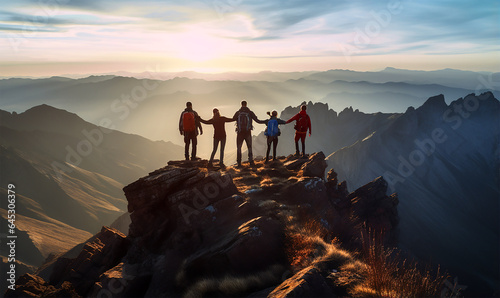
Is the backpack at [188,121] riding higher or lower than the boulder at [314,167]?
higher

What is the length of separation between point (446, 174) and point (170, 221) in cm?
17152

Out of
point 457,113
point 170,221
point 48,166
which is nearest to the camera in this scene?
point 170,221

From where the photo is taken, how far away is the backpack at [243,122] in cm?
1995

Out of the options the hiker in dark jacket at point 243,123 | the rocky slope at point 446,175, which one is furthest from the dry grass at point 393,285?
the rocky slope at point 446,175

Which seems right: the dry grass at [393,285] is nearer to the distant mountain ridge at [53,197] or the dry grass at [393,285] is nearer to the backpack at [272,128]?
the backpack at [272,128]

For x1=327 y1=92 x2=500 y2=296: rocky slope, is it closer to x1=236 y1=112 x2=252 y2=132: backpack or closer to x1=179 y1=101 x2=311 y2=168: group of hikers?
x1=179 y1=101 x2=311 y2=168: group of hikers

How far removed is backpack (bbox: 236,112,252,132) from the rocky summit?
3221 millimetres

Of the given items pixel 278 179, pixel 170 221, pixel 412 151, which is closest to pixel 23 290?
pixel 170 221

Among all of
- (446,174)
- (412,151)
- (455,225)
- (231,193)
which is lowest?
(455,225)

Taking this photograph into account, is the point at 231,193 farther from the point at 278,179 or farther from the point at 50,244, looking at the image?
the point at 50,244

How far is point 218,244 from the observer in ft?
39.7

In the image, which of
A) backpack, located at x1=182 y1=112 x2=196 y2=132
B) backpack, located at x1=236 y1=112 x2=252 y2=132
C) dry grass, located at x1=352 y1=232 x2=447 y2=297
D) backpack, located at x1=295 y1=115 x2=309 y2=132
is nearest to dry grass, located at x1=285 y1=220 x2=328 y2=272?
dry grass, located at x1=352 y1=232 x2=447 y2=297

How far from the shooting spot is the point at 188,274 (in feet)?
37.4

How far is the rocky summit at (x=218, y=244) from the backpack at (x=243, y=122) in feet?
10.6
